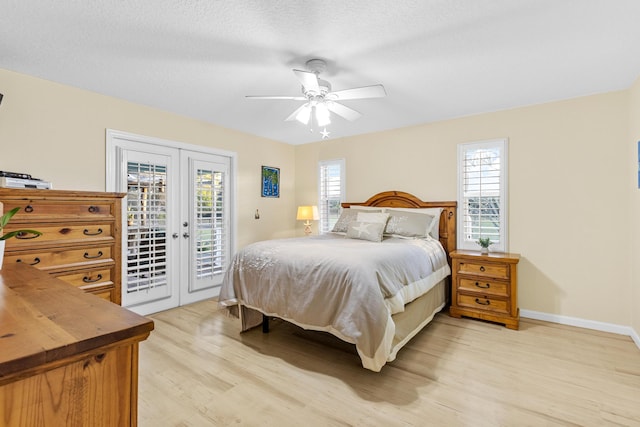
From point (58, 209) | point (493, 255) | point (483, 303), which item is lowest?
point (483, 303)

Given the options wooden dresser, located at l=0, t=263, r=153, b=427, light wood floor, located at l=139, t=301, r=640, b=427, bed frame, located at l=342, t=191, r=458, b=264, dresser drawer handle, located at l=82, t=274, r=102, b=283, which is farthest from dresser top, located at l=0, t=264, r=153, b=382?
bed frame, located at l=342, t=191, r=458, b=264

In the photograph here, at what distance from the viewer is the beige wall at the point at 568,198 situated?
123 inches

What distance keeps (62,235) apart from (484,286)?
3.88 meters

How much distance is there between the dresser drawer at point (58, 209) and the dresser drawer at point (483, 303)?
356 cm

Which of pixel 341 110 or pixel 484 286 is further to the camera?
pixel 484 286

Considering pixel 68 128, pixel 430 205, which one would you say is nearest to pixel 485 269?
pixel 430 205

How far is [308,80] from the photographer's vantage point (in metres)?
2.37

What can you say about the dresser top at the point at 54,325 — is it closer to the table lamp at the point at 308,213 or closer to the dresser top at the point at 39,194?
the dresser top at the point at 39,194

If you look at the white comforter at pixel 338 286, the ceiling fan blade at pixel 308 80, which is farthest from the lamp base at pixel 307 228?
the ceiling fan blade at pixel 308 80

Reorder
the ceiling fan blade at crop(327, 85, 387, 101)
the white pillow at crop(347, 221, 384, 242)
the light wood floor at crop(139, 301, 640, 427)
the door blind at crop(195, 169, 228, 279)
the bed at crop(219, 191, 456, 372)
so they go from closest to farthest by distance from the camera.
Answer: the light wood floor at crop(139, 301, 640, 427)
the bed at crop(219, 191, 456, 372)
the ceiling fan blade at crop(327, 85, 387, 101)
the white pillow at crop(347, 221, 384, 242)
the door blind at crop(195, 169, 228, 279)

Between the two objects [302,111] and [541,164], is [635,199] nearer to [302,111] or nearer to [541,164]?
[541,164]

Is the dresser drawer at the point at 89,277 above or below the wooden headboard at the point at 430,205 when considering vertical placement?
below

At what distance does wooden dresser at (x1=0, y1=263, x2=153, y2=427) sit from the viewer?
578 millimetres

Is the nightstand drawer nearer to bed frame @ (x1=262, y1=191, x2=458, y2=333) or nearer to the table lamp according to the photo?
bed frame @ (x1=262, y1=191, x2=458, y2=333)
